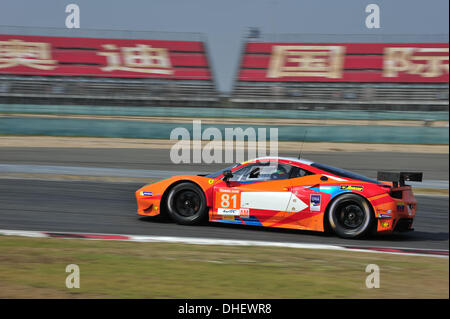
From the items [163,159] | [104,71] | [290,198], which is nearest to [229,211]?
[290,198]

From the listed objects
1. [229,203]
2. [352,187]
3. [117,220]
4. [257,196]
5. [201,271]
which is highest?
[352,187]

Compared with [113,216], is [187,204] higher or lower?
higher

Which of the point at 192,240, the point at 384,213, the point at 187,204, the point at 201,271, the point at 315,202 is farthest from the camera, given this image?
the point at 187,204

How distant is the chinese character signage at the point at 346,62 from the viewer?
43.0m

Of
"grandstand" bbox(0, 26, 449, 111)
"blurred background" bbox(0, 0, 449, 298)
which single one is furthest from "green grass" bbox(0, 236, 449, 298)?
"grandstand" bbox(0, 26, 449, 111)

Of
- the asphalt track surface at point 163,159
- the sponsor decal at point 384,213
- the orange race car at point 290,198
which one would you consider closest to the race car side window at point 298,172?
the orange race car at point 290,198

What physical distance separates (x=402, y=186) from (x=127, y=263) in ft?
12.8

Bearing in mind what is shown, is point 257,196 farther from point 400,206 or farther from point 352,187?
point 400,206

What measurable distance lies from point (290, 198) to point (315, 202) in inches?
13.5

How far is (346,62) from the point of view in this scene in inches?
1780

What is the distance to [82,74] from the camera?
137 feet

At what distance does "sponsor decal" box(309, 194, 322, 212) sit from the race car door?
8 centimetres

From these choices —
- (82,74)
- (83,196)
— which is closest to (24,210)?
(83,196)
